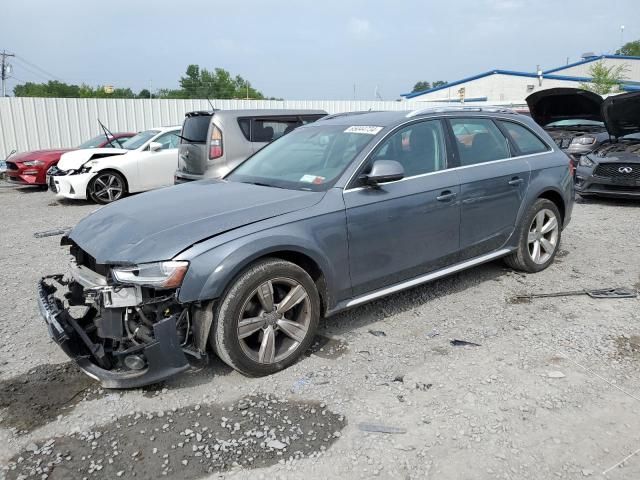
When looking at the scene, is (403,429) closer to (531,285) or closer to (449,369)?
(449,369)

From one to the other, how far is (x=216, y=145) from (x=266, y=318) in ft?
16.2

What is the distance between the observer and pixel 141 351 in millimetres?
2990

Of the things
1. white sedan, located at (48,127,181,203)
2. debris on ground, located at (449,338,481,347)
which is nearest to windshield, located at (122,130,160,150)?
white sedan, located at (48,127,181,203)

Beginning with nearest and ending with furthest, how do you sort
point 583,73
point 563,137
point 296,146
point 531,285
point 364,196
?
1. point 364,196
2. point 296,146
3. point 531,285
4. point 563,137
5. point 583,73

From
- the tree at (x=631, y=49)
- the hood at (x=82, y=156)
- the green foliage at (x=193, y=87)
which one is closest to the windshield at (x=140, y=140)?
the hood at (x=82, y=156)

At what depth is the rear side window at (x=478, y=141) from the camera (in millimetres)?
4547

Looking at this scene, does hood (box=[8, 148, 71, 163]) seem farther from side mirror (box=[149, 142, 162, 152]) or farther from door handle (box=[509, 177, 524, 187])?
door handle (box=[509, 177, 524, 187])

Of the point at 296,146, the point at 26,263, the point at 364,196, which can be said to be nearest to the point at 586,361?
the point at 364,196

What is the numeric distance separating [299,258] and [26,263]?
4.17m

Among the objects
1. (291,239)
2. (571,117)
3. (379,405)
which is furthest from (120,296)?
(571,117)

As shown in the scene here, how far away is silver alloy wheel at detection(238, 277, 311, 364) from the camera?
Answer: 325 cm

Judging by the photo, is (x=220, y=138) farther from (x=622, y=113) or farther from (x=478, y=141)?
(x=622, y=113)

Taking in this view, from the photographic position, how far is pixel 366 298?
3.86 meters

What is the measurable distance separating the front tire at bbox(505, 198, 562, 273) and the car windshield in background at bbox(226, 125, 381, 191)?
200 centimetres
